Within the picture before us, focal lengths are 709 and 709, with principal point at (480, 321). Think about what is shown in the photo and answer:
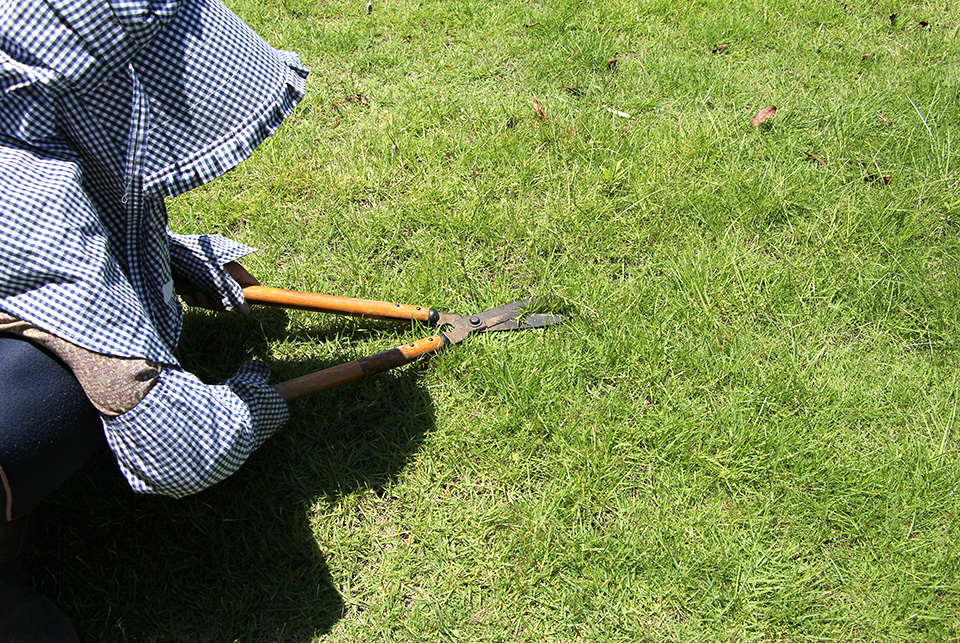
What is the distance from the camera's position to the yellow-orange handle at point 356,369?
2283 mm

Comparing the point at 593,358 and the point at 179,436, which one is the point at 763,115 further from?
the point at 179,436

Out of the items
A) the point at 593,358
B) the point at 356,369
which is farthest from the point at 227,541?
the point at 593,358

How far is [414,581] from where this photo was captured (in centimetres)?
229

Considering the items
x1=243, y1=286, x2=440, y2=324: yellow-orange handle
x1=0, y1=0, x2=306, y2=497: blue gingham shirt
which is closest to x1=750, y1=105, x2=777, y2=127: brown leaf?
x1=243, y1=286, x2=440, y2=324: yellow-orange handle

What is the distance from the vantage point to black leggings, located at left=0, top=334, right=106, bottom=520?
1530mm

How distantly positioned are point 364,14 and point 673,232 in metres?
2.39

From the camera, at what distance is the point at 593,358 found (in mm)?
2734

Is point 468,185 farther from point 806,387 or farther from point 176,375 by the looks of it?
point 176,375

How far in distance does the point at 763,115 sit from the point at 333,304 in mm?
2401

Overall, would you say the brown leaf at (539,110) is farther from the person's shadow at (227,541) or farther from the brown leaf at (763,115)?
the person's shadow at (227,541)

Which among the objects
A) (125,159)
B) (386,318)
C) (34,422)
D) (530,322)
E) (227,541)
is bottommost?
(227,541)

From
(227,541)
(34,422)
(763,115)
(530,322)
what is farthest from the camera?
(763,115)

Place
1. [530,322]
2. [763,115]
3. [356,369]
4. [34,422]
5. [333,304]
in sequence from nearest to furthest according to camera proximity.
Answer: [34,422] → [356,369] → [333,304] → [530,322] → [763,115]

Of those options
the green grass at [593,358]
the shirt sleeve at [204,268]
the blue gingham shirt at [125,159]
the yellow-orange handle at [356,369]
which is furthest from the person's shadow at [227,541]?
the blue gingham shirt at [125,159]
